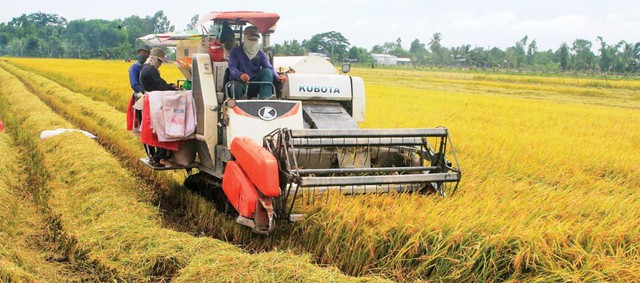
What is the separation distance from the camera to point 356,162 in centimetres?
571

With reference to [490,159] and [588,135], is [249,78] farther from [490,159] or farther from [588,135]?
[588,135]

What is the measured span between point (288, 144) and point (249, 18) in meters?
1.95

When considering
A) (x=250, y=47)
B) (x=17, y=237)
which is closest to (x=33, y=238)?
(x=17, y=237)

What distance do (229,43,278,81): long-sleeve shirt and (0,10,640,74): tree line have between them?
107 feet

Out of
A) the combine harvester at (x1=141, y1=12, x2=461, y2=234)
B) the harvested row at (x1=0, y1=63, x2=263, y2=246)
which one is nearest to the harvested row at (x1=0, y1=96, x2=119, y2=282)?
the harvested row at (x1=0, y1=63, x2=263, y2=246)

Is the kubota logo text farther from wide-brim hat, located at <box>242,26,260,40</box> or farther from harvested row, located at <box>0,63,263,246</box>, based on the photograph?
harvested row, located at <box>0,63,263,246</box>

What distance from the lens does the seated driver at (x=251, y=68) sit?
20.3 feet

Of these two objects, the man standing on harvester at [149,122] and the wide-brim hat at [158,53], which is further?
the wide-brim hat at [158,53]

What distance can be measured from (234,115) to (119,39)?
8924 centimetres

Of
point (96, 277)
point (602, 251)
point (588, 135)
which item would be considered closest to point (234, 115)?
point (96, 277)

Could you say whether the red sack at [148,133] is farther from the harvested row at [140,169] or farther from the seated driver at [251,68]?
the seated driver at [251,68]

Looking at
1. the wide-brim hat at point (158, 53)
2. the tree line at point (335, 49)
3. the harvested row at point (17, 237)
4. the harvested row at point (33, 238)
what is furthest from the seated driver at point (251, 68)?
Answer: the tree line at point (335, 49)

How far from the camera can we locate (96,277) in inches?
175

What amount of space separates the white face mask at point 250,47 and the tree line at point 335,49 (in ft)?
107
